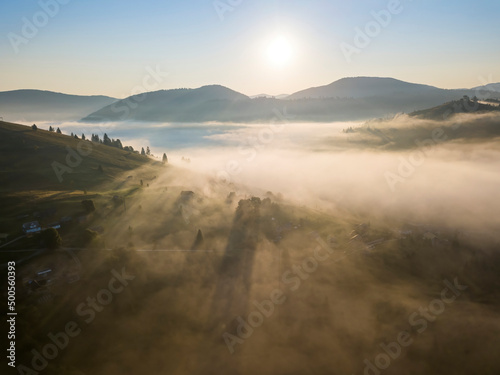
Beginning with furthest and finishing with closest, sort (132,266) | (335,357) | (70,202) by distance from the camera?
(70,202), (132,266), (335,357)

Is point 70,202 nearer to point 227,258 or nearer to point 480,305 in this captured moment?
point 227,258

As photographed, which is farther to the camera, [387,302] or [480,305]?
[480,305]

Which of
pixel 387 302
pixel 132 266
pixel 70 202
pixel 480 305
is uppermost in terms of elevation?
pixel 70 202

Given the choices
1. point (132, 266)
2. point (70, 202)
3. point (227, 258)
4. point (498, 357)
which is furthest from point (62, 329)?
point (498, 357)

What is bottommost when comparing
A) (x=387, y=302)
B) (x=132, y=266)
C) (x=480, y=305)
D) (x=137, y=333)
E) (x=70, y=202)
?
(x=480, y=305)

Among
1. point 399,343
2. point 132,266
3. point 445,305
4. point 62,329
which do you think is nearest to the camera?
point 62,329

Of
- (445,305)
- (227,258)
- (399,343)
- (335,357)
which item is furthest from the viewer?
(227,258)

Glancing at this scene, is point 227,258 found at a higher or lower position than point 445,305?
higher

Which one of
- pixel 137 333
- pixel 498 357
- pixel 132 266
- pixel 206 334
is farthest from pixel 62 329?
pixel 498 357

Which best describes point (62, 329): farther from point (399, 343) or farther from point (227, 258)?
point (399, 343)
